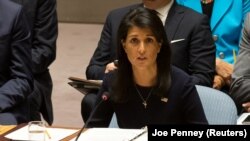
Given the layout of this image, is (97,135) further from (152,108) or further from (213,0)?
(213,0)

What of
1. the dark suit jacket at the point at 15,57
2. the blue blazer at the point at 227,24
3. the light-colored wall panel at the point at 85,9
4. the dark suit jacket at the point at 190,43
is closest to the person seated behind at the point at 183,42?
the dark suit jacket at the point at 190,43

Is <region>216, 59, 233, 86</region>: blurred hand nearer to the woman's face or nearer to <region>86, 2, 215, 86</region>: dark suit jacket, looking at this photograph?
<region>86, 2, 215, 86</region>: dark suit jacket

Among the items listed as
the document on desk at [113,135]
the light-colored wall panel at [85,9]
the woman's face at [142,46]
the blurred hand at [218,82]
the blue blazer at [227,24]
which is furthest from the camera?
the light-colored wall panel at [85,9]

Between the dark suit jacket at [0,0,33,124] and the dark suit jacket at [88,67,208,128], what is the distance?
25.5 inches

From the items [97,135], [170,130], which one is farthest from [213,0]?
[170,130]

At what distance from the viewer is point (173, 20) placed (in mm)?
3230

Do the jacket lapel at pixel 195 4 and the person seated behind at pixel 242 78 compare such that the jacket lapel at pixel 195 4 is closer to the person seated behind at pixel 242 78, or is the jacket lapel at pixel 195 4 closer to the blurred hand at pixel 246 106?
the person seated behind at pixel 242 78

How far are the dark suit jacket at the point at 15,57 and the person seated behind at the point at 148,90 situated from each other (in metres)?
0.64

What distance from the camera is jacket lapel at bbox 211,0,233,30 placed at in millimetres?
3484

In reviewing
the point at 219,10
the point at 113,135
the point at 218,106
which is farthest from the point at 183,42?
the point at 113,135

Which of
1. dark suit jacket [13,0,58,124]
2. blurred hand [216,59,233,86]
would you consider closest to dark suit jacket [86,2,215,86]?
blurred hand [216,59,233,86]

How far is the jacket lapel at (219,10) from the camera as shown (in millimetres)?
3484

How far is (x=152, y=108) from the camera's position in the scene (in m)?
2.30

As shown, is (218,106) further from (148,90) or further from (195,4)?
(195,4)
